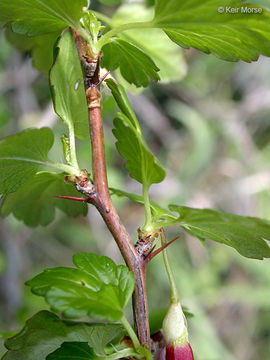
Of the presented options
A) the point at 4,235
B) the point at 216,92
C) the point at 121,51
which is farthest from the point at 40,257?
the point at 121,51

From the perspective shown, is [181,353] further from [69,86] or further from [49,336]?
[69,86]

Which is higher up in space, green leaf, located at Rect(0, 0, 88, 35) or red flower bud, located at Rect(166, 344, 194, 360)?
green leaf, located at Rect(0, 0, 88, 35)

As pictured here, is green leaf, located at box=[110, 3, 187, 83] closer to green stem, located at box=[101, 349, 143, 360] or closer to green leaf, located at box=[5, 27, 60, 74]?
green leaf, located at box=[5, 27, 60, 74]

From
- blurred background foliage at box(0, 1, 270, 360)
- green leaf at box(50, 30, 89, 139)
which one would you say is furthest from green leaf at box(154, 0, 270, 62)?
blurred background foliage at box(0, 1, 270, 360)

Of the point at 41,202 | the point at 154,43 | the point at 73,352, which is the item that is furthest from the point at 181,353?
the point at 154,43

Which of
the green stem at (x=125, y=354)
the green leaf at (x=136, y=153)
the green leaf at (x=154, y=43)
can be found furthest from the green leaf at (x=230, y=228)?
the green leaf at (x=154, y=43)

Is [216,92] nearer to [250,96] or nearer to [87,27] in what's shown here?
[250,96]
